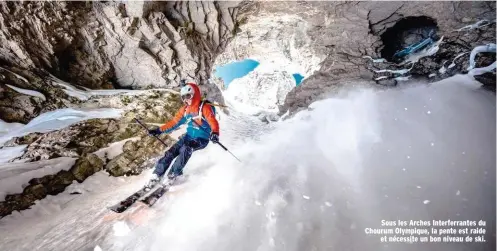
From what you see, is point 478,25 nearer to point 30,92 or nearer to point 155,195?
point 155,195

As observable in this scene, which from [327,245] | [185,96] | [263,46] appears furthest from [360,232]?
[263,46]

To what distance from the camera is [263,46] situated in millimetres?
12523

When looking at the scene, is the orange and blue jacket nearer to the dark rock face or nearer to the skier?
the skier

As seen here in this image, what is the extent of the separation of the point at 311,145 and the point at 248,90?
28.8ft

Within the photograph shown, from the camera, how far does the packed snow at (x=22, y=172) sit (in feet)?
16.8

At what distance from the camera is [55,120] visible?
6223 millimetres

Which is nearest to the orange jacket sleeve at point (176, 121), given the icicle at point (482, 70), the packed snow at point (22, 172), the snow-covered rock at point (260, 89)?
the packed snow at point (22, 172)

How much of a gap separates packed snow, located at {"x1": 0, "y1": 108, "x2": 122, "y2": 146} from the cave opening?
9915 millimetres

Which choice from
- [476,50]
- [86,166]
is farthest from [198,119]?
[476,50]

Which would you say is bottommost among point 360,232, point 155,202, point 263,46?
point 360,232

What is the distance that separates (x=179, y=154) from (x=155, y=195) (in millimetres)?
891

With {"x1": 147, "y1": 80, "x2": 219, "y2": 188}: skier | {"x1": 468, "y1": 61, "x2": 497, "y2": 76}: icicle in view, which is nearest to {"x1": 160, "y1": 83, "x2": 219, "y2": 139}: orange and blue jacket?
{"x1": 147, "y1": 80, "x2": 219, "y2": 188}: skier

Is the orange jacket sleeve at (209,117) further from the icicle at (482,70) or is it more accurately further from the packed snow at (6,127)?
the icicle at (482,70)

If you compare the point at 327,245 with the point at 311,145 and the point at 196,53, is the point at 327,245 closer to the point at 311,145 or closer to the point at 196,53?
the point at 311,145
